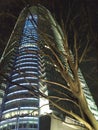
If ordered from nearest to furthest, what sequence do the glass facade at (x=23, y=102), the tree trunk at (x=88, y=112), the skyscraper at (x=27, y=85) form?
the tree trunk at (x=88, y=112) → the glass facade at (x=23, y=102) → the skyscraper at (x=27, y=85)

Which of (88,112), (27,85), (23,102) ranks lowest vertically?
(88,112)

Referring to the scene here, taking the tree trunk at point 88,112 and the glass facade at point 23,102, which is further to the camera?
the glass facade at point 23,102

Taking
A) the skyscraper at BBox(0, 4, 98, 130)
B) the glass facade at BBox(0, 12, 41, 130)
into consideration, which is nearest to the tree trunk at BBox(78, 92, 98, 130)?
the skyscraper at BBox(0, 4, 98, 130)

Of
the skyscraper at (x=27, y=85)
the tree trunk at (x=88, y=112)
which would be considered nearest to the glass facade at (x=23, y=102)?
the skyscraper at (x=27, y=85)

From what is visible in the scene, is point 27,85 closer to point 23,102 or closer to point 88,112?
point 23,102

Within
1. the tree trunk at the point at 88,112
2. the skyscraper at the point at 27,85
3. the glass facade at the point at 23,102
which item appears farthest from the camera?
the skyscraper at the point at 27,85

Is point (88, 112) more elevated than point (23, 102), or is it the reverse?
point (23, 102)

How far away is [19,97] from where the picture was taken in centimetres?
1408

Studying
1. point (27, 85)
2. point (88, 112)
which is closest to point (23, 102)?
point (27, 85)

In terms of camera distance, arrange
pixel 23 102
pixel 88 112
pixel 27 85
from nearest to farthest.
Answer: pixel 88 112 → pixel 23 102 → pixel 27 85

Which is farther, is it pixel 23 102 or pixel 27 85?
pixel 27 85

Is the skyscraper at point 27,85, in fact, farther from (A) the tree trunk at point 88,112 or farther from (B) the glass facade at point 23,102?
(A) the tree trunk at point 88,112

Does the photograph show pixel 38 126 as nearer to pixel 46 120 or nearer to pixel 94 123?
pixel 46 120

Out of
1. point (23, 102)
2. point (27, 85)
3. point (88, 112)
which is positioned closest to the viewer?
point (88, 112)
